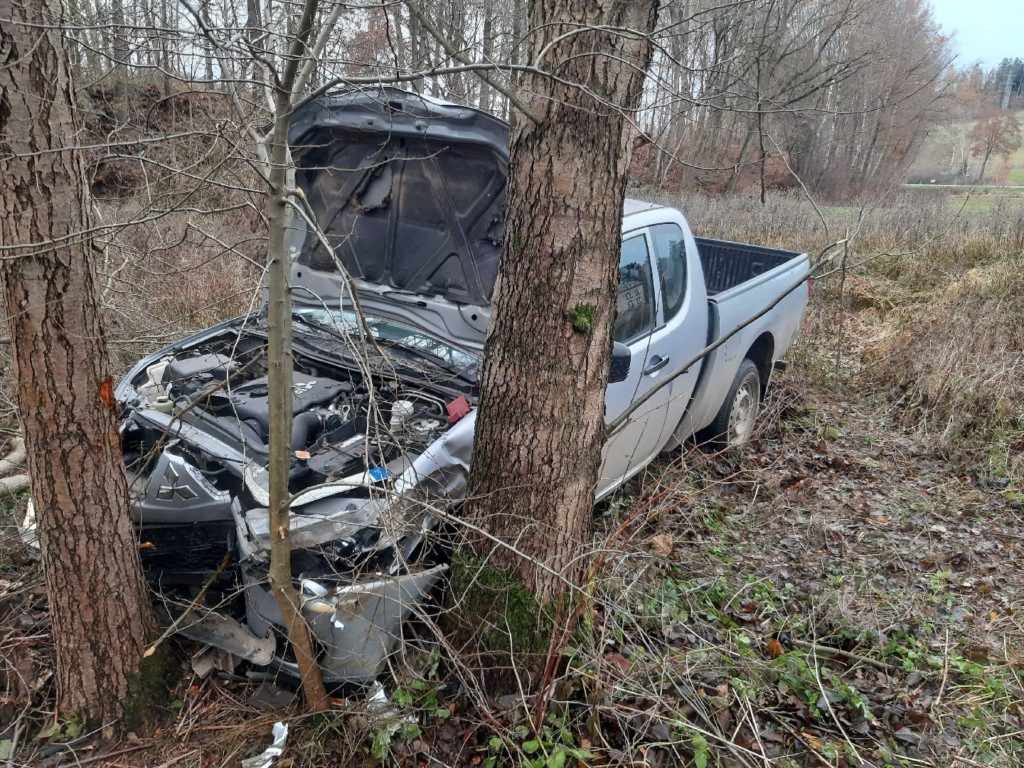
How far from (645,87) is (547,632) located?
213 centimetres

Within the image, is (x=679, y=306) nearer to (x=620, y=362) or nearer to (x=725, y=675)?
(x=620, y=362)

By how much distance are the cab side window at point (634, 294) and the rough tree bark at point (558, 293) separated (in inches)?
48.0

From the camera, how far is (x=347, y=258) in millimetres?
4066

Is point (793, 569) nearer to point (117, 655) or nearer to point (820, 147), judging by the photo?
point (117, 655)

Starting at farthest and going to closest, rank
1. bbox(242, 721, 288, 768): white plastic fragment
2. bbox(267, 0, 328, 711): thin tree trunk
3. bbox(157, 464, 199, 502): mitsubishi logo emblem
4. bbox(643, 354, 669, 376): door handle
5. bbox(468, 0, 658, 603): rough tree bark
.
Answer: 1. bbox(643, 354, 669, 376): door handle
2. bbox(157, 464, 199, 502): mitsubishi logo emblem
3. bbox(242, 721, 288, 768): white plastic fragment
4. bbox(468, 0, 658, 603): rough tree bark
5. bbox(267, 0, 328, 711): thin tree trunk

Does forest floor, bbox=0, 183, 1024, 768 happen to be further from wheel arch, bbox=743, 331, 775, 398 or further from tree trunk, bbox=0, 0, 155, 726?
wheel arch, bbox=743, 331, 775, 398

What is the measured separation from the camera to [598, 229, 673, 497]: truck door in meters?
3.80

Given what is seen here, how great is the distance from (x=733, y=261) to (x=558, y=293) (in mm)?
4725

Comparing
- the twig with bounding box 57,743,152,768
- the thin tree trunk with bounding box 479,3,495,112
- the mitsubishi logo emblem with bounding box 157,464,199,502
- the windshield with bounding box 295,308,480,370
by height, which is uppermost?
the thin tree trunk with bounding box 479,3,495,112

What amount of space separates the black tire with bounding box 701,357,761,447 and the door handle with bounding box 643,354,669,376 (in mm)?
1064

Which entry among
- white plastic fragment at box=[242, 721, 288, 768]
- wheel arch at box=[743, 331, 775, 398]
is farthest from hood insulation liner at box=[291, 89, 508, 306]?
wheel arch at box=[743, 331, 775, 398]

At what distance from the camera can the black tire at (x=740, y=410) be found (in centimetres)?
513

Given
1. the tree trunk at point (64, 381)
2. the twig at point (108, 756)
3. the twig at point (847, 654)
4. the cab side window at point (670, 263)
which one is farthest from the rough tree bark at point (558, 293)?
the cab side window at point (670, 263)

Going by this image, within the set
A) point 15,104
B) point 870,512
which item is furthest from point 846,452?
point 15,104
